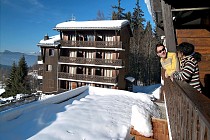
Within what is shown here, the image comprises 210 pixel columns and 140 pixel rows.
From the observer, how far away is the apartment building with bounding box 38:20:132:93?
23.2 m

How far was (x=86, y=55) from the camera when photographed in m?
24.9

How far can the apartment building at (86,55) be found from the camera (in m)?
23.2

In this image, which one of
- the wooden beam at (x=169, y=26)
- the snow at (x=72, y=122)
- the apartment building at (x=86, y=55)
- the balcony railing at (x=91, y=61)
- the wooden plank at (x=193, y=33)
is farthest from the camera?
the apartment building at (x=86, y=55)

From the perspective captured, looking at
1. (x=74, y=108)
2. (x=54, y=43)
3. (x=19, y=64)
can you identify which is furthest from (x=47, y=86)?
(x=74, y=108)

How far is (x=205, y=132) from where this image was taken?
37.8 inches

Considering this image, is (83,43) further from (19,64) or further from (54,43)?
(19,64)

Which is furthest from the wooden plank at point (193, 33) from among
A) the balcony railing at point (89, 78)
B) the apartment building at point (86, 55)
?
the balcony railing at point (89, 78)

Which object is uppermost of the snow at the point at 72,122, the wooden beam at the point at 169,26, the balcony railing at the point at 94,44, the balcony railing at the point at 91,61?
the balcony railing at the point at 94,44

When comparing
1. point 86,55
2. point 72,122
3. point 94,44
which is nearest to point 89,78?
point 86,55

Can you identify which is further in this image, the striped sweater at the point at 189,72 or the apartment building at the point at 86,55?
the apartment building at the point at 86,55

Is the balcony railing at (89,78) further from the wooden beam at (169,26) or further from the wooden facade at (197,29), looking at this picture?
the wooden beam at (169,26)

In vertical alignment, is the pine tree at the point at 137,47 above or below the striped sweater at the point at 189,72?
above

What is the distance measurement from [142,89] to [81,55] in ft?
37.3

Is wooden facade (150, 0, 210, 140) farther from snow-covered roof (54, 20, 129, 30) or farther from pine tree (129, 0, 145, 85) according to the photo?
pine tree (129, 0, 145, 85)
